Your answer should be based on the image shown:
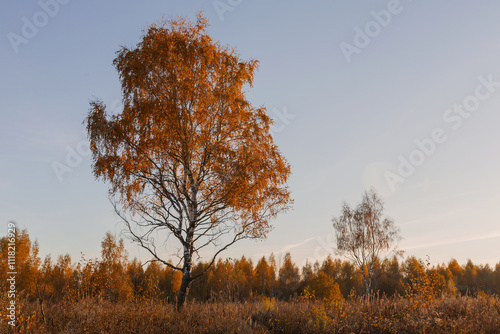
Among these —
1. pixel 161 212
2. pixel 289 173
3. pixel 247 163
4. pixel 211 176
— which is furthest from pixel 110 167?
pixel 289 173

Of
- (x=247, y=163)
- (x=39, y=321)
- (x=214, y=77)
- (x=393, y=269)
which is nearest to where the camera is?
(x=39, y=321)

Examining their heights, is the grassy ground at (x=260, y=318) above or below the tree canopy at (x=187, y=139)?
below

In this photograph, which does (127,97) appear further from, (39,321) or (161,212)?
(39,321)

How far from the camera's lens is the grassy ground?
860cm

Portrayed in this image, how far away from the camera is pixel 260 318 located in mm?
10125

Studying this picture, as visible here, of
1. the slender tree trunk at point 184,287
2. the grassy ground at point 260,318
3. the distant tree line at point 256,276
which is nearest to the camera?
the grassy ground at point 260,318

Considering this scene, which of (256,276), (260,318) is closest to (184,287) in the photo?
(260,318)

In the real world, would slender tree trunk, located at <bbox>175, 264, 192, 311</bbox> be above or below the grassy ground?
above

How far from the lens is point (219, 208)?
1149 cm

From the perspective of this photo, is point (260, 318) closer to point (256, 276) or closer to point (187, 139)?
point (187, 139)

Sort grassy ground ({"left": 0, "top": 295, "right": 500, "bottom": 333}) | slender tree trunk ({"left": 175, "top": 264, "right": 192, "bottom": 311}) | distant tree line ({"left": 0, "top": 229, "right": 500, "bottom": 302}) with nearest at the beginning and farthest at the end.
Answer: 1. grassy ground ({"left": 0, "top": 295, "right": 500, "bottom": 333})
2. slender tree trunk ({"left": 175, "top": 264, "right": 192, "bottom": 311})
3. distant tree line ({"left": 0, "top": 229, "right": 500, "bottom": 302})

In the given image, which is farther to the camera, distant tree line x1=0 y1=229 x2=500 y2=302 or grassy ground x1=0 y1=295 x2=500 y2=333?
distant tree line x1=0 y1=229 x2=500 y2=302

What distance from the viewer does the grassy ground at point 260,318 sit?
28.2 feet

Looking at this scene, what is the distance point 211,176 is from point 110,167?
336 cm
